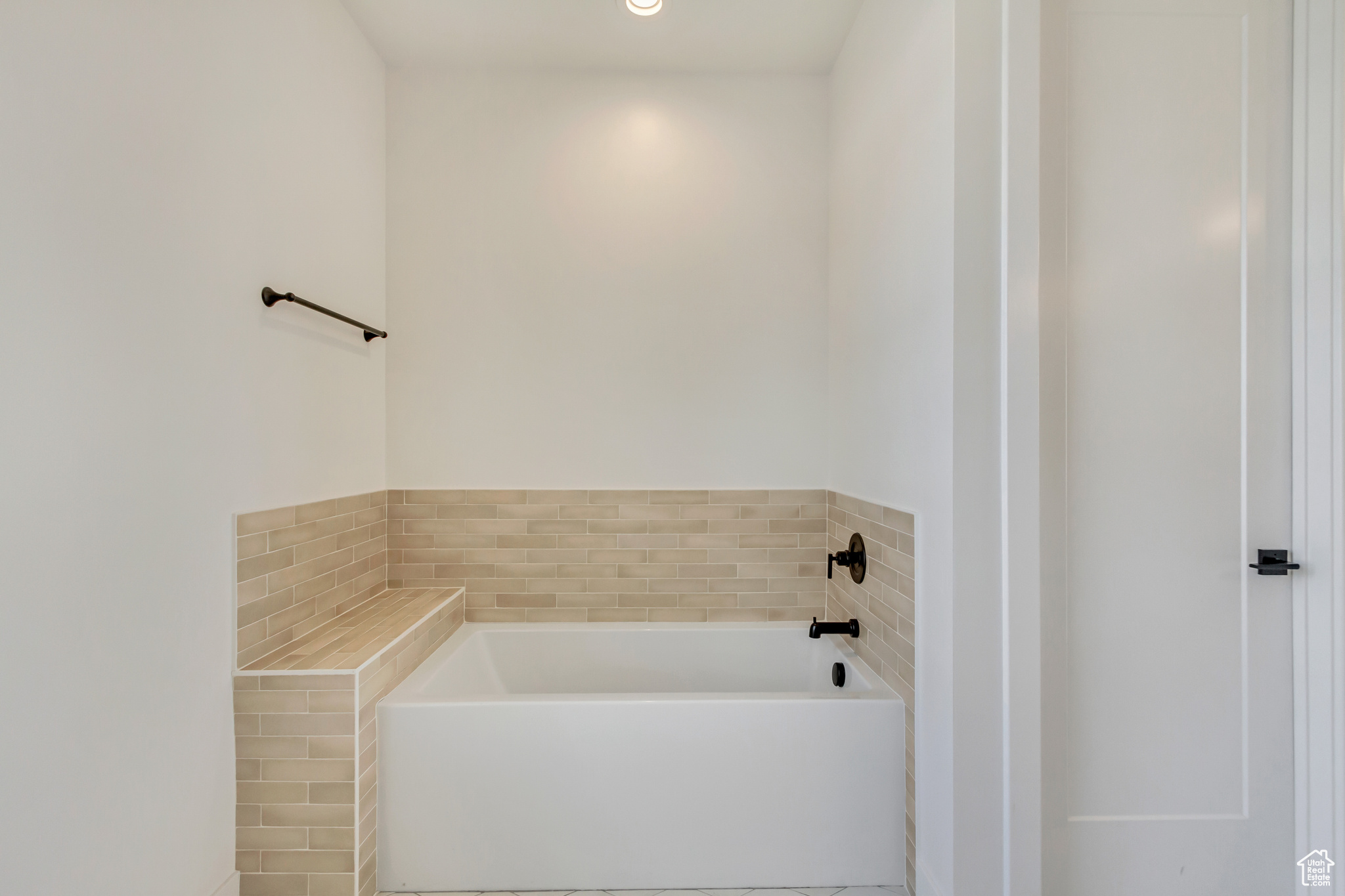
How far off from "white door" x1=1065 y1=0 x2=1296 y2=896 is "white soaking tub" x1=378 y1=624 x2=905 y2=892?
54 centimetres

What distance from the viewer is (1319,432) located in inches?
58.1

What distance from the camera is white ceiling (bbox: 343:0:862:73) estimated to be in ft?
7.18

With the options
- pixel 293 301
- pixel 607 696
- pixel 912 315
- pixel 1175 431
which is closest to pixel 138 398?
pixel 293 301

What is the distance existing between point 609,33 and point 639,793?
250 cm

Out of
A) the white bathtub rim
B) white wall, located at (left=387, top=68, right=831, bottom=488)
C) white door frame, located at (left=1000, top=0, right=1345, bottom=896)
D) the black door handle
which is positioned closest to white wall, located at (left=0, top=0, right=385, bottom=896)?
the white bathtub rim

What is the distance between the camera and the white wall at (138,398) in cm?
112

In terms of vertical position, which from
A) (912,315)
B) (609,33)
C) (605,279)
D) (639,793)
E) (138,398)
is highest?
(609,33)

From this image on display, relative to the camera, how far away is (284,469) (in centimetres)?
187

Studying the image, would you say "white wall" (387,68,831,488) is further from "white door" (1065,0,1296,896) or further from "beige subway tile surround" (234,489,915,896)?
"white door" (1065,0,1296,896)

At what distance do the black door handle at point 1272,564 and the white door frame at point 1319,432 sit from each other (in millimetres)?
33

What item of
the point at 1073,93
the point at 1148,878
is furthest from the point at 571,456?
the point at 1148,878

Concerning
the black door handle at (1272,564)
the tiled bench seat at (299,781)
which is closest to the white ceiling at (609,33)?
the black door handle at (1272,564)

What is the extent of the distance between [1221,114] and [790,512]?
1.70 meters

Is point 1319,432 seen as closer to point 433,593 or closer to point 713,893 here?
point 713,893
